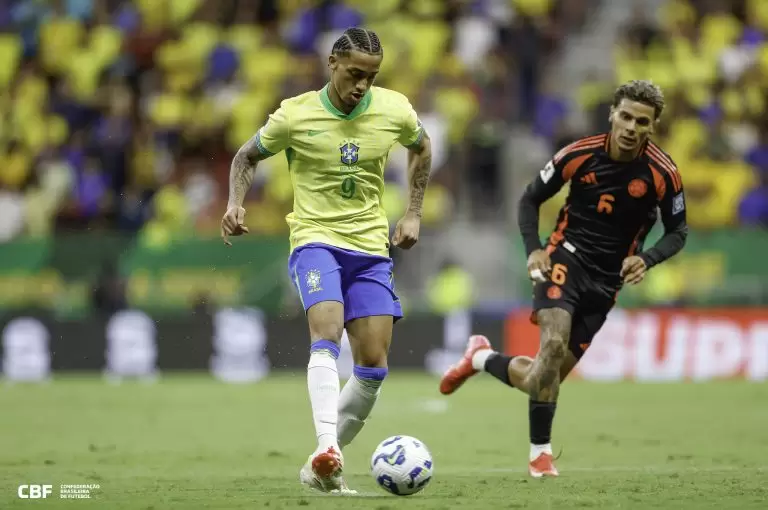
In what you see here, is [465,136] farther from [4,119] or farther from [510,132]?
[4,119]

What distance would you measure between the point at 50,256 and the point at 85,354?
149cm

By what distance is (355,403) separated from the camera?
27.0 ft

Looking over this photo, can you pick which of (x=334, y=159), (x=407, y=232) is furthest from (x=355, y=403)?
(x=334, y=159)

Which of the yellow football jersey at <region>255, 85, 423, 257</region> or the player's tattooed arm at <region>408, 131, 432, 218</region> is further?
the player's tattooed arm at <region>408, 131, 432, 218</region>

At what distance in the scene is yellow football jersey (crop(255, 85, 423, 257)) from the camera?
26.2 feet

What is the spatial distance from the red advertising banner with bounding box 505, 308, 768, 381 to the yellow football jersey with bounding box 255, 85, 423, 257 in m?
10.5

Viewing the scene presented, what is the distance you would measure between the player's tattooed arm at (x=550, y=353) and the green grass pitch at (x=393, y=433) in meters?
0.56

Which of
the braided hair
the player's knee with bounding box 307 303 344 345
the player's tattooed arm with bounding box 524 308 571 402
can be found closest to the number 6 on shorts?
the player's tattooed arm with bounding box 524 308 571 402

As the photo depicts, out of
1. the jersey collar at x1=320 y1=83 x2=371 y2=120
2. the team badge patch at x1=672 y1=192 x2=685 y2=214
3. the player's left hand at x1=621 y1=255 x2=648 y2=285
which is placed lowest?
the player's left hand at x1=621 y1=255 x2=648 y2=285

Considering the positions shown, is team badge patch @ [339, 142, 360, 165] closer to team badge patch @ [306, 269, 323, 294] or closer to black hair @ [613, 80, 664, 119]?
team badge patch @ [306, 269, 323, 294]

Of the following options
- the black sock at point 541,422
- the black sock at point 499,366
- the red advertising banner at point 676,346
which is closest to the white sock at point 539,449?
the black sock at point 541,422

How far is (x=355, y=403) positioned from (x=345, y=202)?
1.20 metres

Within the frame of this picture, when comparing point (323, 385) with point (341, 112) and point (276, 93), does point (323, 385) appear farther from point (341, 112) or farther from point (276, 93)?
point (276, 93)

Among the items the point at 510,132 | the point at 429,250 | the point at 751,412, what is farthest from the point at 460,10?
the point at 751,412
